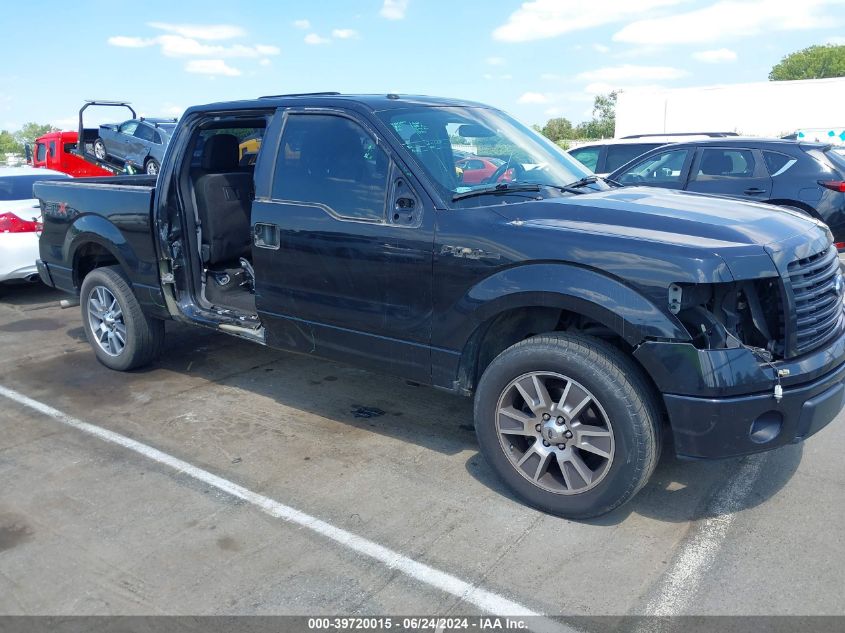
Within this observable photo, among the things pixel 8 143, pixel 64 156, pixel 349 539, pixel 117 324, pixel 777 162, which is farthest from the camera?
pixel 8 143

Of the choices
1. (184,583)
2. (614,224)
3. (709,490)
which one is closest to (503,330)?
(614,224)

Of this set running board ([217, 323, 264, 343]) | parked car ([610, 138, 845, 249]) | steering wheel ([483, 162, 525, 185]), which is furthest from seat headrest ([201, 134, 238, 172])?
parked car ([610, 138, 845, 249])

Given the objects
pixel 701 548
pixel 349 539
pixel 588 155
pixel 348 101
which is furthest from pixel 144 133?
pixel 701 548

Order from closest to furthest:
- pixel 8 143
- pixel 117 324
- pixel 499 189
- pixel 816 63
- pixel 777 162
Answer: pixel 499 189 → pixel 117 324 → pixel 777 162 → pixel 8 143 → pixel 816 63

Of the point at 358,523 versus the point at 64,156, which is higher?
the point at 64,156

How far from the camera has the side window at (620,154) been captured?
35.6ft

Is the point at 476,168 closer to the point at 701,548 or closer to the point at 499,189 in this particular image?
the point at 499,189

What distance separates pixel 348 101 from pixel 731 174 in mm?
5919

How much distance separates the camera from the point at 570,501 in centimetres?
338

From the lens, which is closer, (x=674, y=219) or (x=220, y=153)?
(x=674, y=219)

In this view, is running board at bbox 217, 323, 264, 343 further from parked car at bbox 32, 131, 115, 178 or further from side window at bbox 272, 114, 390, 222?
parked car at bbox 32, 131, 115, 178

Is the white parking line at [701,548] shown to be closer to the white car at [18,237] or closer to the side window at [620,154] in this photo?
the white car at [18,237]

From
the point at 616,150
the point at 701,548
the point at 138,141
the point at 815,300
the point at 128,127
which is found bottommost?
the point at 701,548

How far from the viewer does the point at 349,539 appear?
10.8ft
